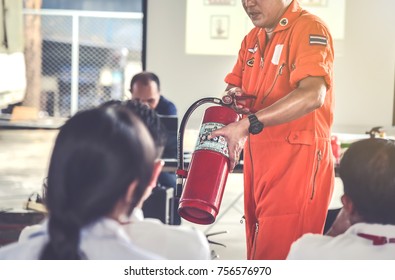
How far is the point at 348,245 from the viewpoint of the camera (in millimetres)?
1414

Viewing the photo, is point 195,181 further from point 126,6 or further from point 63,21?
point 126,6

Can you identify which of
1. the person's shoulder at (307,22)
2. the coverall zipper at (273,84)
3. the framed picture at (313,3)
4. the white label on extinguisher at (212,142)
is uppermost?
the framed picture at (313,3)

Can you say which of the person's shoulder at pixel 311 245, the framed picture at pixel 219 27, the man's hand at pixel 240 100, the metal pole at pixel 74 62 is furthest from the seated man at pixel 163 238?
the metal pole at pixel 74 62

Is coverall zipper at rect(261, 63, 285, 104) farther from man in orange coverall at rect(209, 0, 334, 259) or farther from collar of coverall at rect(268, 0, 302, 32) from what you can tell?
collar of coverall at rect(268, 0, 302, 32)

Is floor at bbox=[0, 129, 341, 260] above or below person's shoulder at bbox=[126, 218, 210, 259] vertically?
below

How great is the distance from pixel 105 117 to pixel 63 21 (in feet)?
17.2

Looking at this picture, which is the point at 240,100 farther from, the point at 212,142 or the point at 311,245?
the point at 311,245

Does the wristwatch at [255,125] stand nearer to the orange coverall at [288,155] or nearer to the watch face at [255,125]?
the watch face at [255,125]

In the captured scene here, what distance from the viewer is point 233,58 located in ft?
14.0

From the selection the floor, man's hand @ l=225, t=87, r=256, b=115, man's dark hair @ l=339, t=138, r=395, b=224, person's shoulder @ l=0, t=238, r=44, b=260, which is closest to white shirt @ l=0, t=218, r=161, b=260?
person's shoulder @ l=0, t=238, r=44, b=260

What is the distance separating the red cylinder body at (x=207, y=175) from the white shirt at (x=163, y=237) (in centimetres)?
45

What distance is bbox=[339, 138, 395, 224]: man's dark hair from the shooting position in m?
1.45

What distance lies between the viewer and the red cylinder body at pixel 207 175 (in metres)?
1.72
